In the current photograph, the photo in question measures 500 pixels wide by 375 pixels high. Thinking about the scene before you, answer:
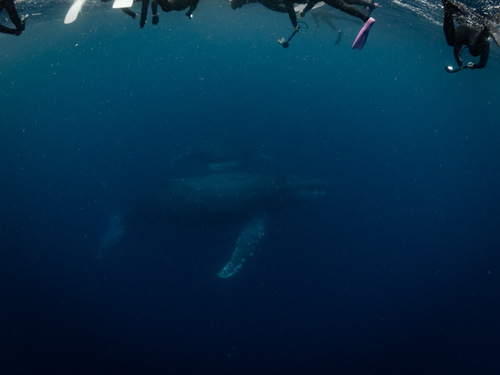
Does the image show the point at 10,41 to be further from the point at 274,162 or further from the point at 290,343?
the point at 290,343

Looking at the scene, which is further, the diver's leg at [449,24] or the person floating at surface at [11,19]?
the person floating at surface at [11,19]

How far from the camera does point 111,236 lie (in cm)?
1129

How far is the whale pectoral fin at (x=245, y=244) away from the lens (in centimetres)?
988

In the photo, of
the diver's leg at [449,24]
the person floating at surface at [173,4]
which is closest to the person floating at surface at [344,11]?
the diver's leg at [449,24]

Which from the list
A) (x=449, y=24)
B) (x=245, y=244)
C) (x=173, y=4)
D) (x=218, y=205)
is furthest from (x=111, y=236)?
(x=449, y=24)

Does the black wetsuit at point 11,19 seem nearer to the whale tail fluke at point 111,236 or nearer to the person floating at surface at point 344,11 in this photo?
the person floating at surface at point 344,11

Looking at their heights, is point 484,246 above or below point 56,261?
below

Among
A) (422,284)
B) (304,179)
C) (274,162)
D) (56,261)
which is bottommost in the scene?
(422,284)

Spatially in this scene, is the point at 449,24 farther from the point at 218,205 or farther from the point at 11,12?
the point at 11,12

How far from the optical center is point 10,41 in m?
29.6

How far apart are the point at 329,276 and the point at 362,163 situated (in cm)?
861

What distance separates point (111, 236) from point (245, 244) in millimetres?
5494

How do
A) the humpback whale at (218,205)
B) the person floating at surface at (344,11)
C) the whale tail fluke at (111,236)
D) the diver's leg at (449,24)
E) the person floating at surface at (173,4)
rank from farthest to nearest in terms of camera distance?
the whale tail fluke at (111,236) < the humpback whale at (218,205) < the person floating at surface at (173,4) < the person floating at surface at (344,11) < the diver's leg at (449,24)

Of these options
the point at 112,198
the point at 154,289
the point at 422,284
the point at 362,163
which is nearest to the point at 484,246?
the point at 422,284
